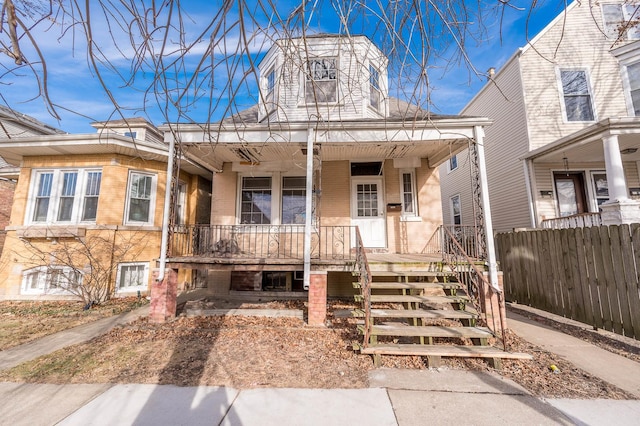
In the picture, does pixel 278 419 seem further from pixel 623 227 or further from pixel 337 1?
pixel 623 227

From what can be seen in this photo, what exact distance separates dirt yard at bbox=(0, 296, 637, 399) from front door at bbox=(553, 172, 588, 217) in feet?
20.7

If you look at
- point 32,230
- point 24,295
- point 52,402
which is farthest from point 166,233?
point 24,295

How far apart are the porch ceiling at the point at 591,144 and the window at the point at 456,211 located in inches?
169

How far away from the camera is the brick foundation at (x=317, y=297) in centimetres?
529

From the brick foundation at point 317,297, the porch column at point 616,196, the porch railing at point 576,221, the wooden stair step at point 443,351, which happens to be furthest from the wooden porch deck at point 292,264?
the porch railing at point 576,221

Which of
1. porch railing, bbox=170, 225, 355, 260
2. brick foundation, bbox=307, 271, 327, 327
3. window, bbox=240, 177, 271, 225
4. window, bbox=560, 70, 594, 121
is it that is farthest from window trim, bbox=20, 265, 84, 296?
window, bbox=560, 70, 594, 121

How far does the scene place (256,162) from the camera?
26.2 feet

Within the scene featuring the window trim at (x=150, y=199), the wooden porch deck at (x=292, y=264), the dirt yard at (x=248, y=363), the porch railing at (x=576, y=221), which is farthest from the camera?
the window trim at (x=150, y=199)

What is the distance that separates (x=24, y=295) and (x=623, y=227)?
14.2 m

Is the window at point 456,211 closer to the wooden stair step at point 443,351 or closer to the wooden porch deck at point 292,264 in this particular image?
the wooden porch deck at point 292,264

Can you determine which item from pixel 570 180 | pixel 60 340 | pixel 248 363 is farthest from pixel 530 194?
pixel 60 340

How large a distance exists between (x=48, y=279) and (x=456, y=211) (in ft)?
52.1

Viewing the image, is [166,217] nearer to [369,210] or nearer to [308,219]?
[308,219]

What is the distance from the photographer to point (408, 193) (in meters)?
8.13
